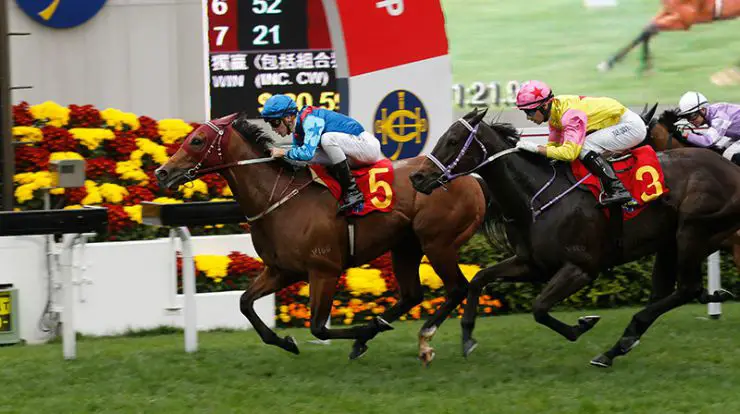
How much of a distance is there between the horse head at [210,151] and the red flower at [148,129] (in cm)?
383

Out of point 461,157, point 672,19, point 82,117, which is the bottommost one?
point 461,157

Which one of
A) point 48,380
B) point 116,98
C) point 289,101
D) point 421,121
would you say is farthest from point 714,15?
point 48,380

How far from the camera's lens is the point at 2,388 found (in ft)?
22.2

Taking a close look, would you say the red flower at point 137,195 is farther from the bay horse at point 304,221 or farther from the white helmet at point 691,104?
the white helmet at point 691,104

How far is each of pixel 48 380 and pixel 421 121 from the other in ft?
14.0

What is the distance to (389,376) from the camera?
7.13 m

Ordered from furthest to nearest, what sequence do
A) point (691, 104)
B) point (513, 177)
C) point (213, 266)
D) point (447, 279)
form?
1. point (213, 266)
2. point (691, 104)
3. point (447, 279)
4. point (513, 177)

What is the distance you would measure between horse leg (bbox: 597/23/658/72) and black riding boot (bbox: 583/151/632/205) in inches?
233

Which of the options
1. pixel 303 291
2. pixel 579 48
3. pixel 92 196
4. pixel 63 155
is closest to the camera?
pixel 303 291

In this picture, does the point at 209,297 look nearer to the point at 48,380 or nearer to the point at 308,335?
the point at 308,335

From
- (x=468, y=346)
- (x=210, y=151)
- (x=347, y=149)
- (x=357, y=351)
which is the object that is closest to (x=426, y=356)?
(x=468, y=346)

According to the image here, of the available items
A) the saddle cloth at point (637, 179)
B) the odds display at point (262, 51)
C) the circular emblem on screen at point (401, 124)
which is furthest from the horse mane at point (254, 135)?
the odds display at point (262, 51)

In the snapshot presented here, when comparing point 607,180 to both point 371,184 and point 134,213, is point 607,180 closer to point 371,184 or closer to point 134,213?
point 371,184

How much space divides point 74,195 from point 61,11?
9.73ft
